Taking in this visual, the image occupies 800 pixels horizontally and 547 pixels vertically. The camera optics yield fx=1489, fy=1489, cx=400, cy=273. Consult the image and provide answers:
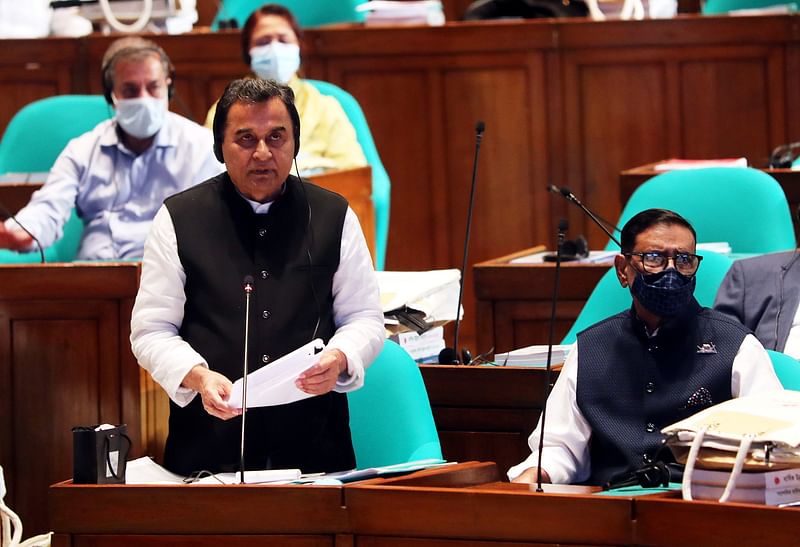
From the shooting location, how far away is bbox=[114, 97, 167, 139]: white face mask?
470cm

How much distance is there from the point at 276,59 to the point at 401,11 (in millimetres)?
1033

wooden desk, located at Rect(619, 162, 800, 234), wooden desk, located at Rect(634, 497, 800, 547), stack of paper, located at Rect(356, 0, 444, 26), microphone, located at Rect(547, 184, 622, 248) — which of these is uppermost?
stack of paper, located at Rect(356, 0, 444, 26)

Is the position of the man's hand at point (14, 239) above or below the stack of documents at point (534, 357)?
above

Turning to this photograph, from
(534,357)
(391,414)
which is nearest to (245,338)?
A: (391,414)

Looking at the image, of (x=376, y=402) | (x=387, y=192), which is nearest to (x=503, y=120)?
(x=387, y=192)

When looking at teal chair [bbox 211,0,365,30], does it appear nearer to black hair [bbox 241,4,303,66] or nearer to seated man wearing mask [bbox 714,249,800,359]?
black hair [bbox 241,4,303,66]

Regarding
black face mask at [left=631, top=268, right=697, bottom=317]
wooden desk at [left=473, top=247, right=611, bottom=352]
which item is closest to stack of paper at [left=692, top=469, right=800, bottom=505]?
black face mask at [left=631, top=268, right=697, bottom=317]

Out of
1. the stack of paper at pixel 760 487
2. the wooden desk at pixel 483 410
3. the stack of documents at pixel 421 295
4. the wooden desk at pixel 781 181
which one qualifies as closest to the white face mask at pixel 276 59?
the wooden desk at pixel 781 181

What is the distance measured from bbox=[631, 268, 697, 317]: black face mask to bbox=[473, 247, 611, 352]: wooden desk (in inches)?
41.2

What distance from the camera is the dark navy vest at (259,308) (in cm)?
305

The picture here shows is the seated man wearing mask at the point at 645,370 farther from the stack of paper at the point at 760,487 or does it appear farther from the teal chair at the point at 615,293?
the teal chair at the point at 615,293

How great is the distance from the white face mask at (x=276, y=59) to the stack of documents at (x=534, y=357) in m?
2.03

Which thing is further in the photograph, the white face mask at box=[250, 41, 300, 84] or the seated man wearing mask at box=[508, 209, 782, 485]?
the white face mask at box=[250, 41, 300, 84]

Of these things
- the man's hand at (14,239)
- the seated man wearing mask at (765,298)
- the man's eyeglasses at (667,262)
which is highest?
the man's hand at (14,239)
